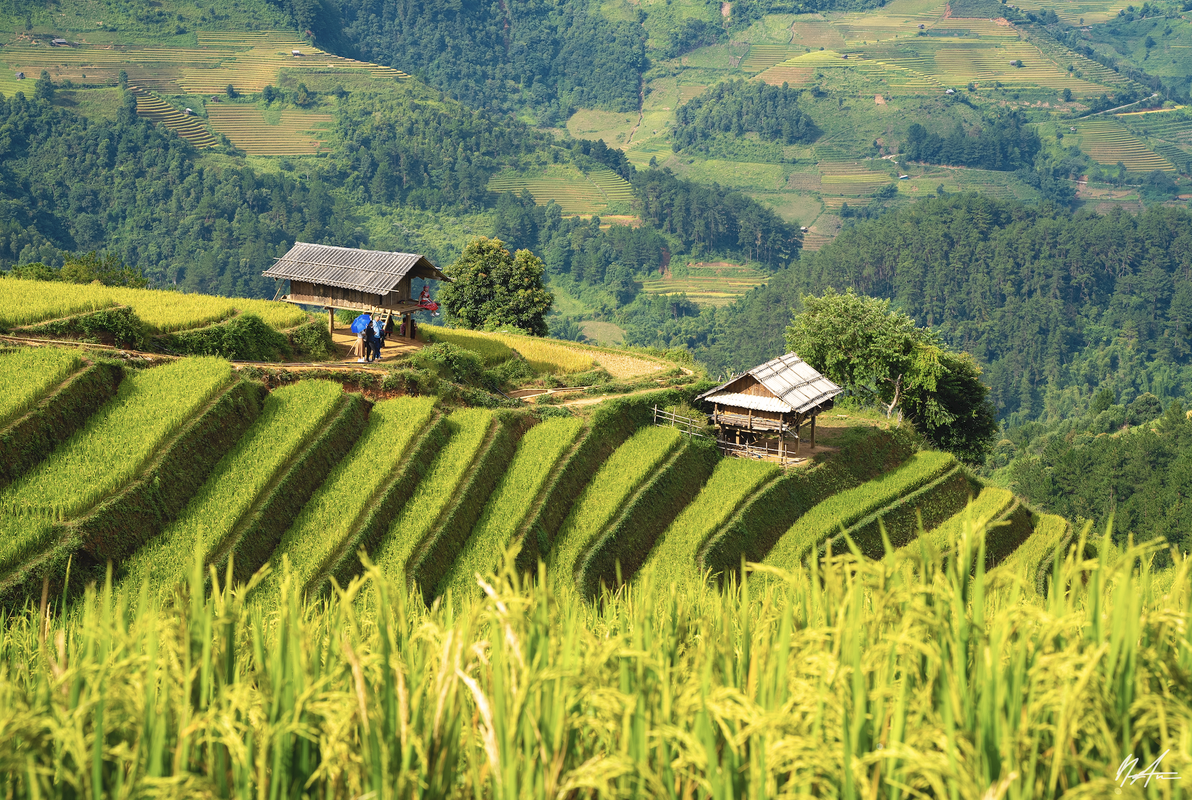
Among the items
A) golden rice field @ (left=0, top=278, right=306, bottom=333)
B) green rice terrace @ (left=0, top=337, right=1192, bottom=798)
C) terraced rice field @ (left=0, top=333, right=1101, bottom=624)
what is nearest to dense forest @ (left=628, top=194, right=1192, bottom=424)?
terraced rice field @ (left=0, top=333, right=1101, bottom=624)

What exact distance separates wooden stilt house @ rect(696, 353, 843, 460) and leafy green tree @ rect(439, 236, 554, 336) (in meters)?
17.0

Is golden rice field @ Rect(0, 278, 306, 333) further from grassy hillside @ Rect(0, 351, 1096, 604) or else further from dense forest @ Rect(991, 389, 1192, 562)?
dense forest @ Rect(991, 389, 1192, 562)

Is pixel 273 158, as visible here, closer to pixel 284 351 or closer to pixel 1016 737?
pixel 284 351

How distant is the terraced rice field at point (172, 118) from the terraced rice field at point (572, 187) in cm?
4248

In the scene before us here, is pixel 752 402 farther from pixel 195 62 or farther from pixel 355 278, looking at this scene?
pixel 195 62

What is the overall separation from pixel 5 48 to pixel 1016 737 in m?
167

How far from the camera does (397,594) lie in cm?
320

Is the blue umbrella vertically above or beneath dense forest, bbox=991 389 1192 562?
above

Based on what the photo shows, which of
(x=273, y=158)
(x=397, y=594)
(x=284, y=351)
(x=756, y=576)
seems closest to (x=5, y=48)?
(x=273, y=158)

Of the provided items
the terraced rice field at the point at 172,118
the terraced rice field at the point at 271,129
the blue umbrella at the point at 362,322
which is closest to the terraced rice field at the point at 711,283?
the terraced rice field at the point at 271,129

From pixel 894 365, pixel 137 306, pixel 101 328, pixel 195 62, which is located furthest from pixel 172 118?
pixel 101 328

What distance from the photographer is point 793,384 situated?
91.5ft

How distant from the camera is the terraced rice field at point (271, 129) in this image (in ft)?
475

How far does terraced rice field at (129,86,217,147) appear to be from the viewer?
136 m
